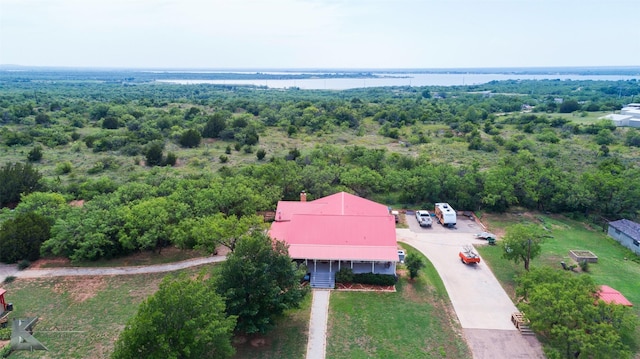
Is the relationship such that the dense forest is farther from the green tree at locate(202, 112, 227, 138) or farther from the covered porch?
the covered porch

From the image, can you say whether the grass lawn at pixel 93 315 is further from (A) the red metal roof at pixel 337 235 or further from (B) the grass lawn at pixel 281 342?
(A) the red metal roof at pixel 337 235

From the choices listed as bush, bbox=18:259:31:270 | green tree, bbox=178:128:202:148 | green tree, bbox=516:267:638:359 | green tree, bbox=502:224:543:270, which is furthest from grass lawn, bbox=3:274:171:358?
green tree, bbox=178:128:202:148

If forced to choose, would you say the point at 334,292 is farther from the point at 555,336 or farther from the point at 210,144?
the point at 210,144

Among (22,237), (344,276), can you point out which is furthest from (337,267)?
(22,237)

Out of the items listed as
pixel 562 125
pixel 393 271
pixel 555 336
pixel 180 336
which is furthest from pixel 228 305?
pixel 562 125

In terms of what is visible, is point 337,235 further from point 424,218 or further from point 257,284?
point 424,218

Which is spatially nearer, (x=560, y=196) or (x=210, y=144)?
(x=560, y=196)
